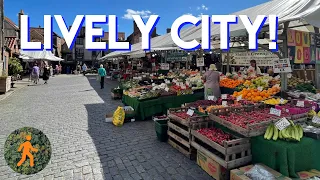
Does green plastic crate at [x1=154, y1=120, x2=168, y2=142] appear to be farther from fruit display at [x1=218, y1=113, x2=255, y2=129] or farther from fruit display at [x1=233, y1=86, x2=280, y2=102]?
fruit display at [x1=233, y1=86, x2=280, y2=102]

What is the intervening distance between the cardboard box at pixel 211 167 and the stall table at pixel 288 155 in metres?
0.54

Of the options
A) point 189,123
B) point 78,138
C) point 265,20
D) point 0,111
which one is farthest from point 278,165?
point 0,111

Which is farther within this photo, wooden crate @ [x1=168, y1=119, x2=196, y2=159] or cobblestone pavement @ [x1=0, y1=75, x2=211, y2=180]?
wooden crate @ [x1=168, y1=119, x2=196, y2=159]

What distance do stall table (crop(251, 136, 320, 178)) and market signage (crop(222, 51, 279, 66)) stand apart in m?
7.15

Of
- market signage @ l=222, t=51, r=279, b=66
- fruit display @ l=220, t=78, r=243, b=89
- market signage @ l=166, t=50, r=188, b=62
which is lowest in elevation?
fruit display @ l=220, t=78, r=243, b=89

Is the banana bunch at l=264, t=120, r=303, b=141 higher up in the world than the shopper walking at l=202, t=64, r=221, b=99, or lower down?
lower down

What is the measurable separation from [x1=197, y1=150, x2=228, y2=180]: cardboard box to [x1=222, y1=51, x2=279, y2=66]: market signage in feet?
24.0

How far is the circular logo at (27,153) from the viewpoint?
408cm

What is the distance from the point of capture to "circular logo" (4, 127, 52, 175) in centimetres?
408

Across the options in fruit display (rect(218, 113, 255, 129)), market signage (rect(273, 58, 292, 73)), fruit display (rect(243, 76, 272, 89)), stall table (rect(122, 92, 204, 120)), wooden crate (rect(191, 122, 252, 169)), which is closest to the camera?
wooden crate (rect(191, 122, 252, 169))

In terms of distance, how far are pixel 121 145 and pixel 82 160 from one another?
1.01m

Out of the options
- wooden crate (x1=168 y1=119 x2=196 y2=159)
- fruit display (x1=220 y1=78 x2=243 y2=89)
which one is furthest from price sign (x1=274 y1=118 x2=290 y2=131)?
fruit display (x1=220 y1=78 x2=243 y2=89)

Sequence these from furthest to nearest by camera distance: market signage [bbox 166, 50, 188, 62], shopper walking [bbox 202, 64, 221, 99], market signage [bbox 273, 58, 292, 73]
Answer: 1. market signage [bbox 166, 50, 188, 62]
2. shopper walking [bbox 202, 64, 221, 99]
3. market signage [bbox 273, 58, 292, 73]

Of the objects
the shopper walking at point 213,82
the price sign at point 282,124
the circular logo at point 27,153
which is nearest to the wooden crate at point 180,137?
the price sign at point 282,124
